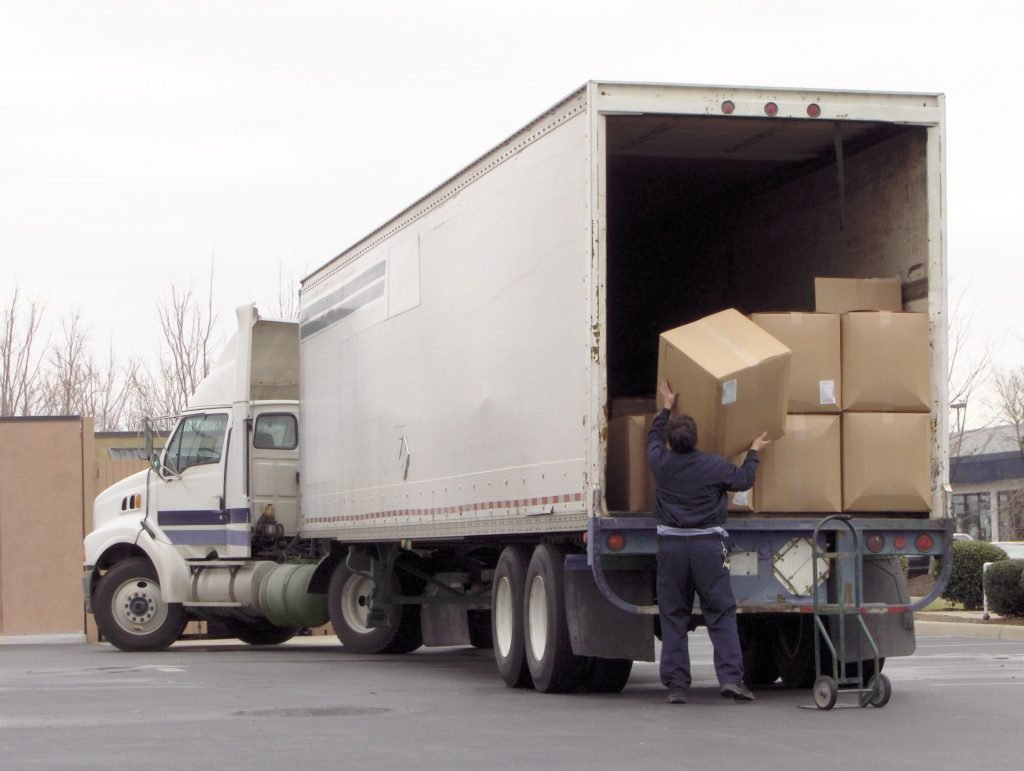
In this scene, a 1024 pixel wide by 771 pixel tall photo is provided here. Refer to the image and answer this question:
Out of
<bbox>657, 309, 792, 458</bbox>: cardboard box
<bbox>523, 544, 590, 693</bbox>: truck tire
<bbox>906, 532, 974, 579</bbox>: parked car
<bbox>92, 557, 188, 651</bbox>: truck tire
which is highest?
<bbox>657, 309, 792, 458</bbox>: cardboard box

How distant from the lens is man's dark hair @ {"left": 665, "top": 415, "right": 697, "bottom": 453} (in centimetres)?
1073

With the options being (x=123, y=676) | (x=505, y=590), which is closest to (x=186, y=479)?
(x=123, y=676)

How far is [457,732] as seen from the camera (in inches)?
363

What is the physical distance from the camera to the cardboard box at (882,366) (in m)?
11.2

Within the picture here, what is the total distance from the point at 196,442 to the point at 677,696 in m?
9.49

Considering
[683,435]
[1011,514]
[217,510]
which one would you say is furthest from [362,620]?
[1011,514]

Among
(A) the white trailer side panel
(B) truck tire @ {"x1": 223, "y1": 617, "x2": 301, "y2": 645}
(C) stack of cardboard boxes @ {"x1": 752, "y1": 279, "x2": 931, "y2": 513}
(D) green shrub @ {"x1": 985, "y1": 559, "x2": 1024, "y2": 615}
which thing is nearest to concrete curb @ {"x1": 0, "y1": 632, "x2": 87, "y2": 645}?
(B) truck tire @ {"x1": 223, "y1": 617, "x2": 301, "y2": 645}

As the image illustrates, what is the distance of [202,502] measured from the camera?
18797mm

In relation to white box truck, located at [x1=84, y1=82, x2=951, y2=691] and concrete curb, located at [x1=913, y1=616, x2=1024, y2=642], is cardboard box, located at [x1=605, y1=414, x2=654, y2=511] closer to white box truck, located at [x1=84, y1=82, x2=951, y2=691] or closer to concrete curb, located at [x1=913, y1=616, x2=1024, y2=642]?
white box truck, located at [x1=84, y1=82, x2=951, y2=691]

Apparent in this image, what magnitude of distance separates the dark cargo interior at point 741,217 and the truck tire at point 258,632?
7.25 meters

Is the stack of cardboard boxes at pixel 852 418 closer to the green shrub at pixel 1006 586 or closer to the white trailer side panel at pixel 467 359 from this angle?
the white trailer side panel at pixel 467 359

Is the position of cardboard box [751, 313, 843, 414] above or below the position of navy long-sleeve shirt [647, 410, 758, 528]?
above

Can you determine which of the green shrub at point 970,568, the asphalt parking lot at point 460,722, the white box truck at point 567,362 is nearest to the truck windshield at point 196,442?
the white box truck at point 567,362

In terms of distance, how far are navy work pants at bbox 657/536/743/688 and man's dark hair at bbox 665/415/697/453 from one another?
1.85 feet
